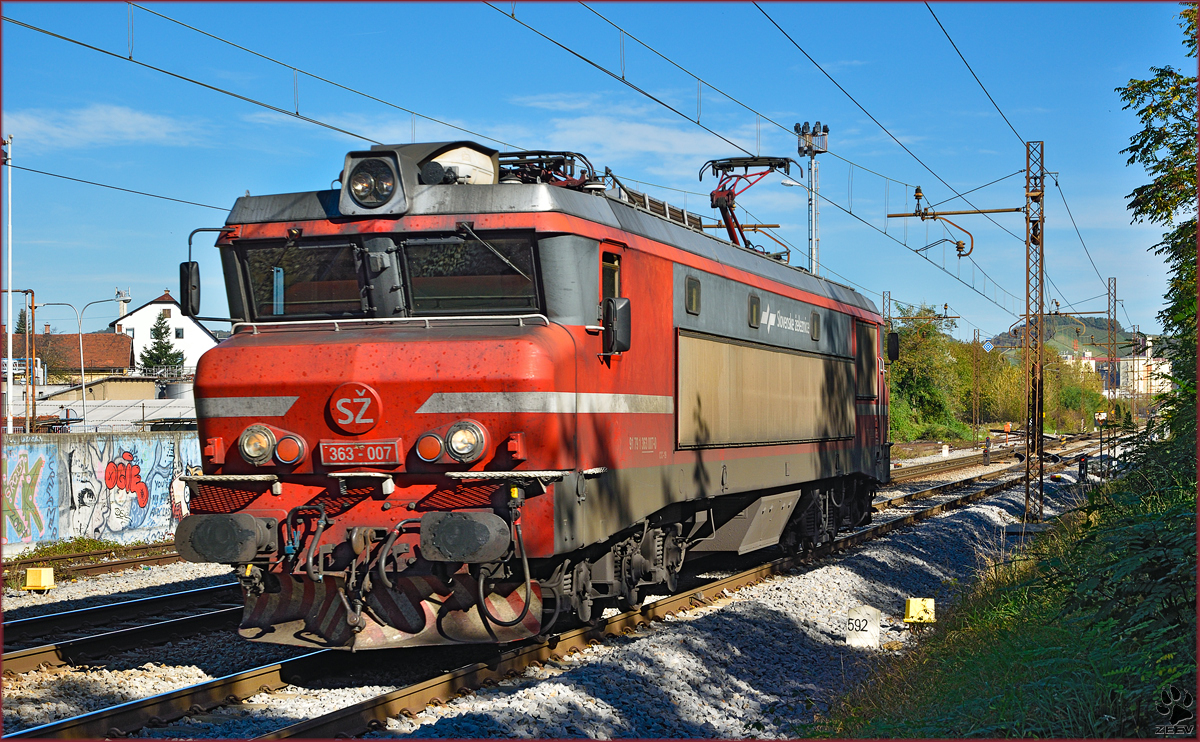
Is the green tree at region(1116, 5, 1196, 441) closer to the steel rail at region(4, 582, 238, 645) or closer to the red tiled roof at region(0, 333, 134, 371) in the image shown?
the steel rail at region(4, 582, 238, 645)

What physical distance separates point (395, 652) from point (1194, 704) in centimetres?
650

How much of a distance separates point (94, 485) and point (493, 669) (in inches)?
559

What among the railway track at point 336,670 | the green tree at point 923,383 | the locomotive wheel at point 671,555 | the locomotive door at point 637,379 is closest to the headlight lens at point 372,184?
the locomotive door at point 637,379

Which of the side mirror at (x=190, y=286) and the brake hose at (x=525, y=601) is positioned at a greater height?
the side mirror at (x=190, y=286)

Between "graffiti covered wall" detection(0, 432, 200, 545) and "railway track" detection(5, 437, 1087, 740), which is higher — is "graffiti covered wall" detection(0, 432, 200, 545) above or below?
above

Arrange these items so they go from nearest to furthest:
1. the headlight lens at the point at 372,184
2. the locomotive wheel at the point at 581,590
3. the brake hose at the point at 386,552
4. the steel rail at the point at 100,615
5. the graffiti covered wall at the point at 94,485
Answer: the brake hose at the point at 386,552
the headlight lens at the point at 372,184
the locomotive wheel at the point at 581,590
the steel rail at the point at 100,615
the graffiti covered wall at the point at 94,485

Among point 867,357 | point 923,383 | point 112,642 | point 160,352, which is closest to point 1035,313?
point 867,357

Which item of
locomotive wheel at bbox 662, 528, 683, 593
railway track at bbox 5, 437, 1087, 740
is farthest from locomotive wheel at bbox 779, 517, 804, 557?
locomotive wheel at bbox 662, 528, 683, 593

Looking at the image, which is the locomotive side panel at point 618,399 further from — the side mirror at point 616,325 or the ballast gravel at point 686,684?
the ballast gravel at point 686,684

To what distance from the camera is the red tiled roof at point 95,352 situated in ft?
287

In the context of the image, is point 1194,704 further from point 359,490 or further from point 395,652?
point 395,652

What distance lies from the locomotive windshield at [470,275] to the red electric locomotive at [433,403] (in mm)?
17

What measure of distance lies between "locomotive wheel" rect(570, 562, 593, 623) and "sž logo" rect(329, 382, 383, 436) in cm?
232

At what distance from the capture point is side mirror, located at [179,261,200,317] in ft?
30.8
